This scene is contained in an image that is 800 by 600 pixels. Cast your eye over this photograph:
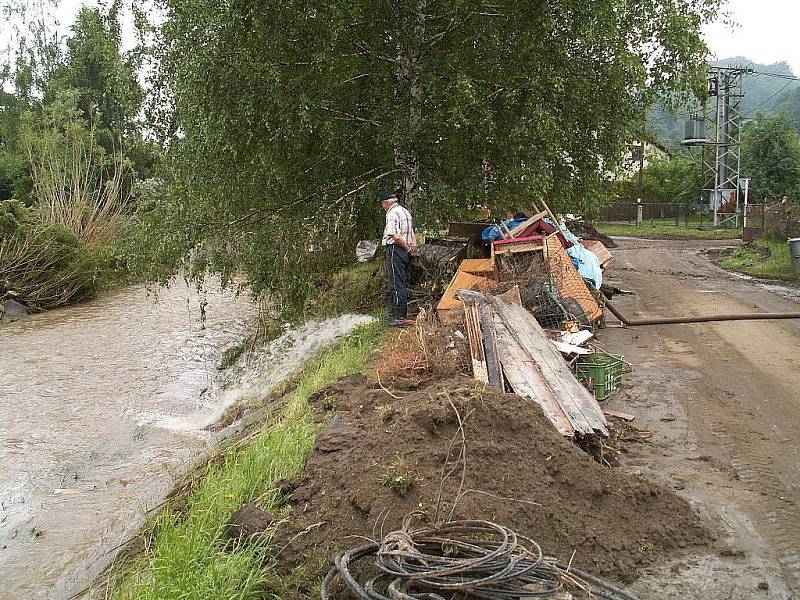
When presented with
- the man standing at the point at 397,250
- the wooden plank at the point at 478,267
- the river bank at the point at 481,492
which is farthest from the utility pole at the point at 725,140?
the river bank at the point at 481,492

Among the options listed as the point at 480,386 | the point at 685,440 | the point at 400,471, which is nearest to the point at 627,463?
the point at 685,440

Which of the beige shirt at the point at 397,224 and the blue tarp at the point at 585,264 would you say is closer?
the beige shirt at the point at 397,224

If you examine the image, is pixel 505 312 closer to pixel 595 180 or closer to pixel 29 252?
pixel 595 180

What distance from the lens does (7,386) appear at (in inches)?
511

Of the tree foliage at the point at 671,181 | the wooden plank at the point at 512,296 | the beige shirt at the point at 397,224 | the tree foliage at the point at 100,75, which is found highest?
the tree foliage at the point at 100,75

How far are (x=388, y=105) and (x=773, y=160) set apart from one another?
1548 inches

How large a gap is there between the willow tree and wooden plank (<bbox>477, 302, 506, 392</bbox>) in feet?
10.5

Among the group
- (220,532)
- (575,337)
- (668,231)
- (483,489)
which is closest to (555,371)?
(575,337)

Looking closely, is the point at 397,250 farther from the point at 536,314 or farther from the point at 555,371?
the point at 555,371

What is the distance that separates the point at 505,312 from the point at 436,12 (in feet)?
17.7

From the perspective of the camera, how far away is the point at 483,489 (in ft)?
17.0

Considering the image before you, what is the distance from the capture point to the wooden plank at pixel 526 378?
6527 mm

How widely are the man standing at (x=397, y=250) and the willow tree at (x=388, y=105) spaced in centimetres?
100

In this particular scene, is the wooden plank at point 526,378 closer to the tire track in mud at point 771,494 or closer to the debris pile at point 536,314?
the debris pile at point 536,314
